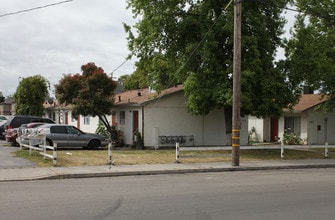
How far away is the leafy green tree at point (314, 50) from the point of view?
22470 mm

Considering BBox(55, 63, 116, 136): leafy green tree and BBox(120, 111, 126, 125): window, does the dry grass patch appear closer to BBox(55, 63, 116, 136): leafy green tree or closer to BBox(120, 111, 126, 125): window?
BBox(55, 63, 116, 136): leafy green tree

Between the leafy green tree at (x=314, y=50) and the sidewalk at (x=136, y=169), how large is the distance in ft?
18.0

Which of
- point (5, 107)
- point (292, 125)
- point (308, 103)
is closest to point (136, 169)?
point (292, 125)

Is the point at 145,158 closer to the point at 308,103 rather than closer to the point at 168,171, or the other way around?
the point at 168,171

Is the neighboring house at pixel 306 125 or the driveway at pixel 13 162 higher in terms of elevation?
the neighboring house at pixel 306 125

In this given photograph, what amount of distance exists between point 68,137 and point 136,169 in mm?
9476

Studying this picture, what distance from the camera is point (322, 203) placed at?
9.39 m

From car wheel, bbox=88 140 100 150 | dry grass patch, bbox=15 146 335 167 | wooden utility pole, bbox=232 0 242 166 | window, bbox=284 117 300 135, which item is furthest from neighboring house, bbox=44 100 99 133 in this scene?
wooden utility pole, bbox=232 0 242 166

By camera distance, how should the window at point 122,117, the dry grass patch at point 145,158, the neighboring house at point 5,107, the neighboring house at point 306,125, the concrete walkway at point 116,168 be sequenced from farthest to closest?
the neighboring house at point 5,107 → the neighboring house at point 306,125 → the window at point 122,117 → the dry grass patch at point 145,158 → the concrete walkway at point 116,168

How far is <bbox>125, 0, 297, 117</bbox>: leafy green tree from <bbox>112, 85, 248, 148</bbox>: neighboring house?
14.6 feet

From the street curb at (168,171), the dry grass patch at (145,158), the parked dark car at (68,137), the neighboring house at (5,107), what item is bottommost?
the street curb at (168,171)

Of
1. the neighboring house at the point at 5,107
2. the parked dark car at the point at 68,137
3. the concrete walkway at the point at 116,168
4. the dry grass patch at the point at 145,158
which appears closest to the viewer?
the concrete walkway at the point at 116,168

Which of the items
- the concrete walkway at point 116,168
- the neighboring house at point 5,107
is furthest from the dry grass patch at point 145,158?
the neighboring house at point 5,107

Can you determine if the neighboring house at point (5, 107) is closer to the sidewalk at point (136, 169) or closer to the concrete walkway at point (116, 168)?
the concrete walkway at point (116, 168)
